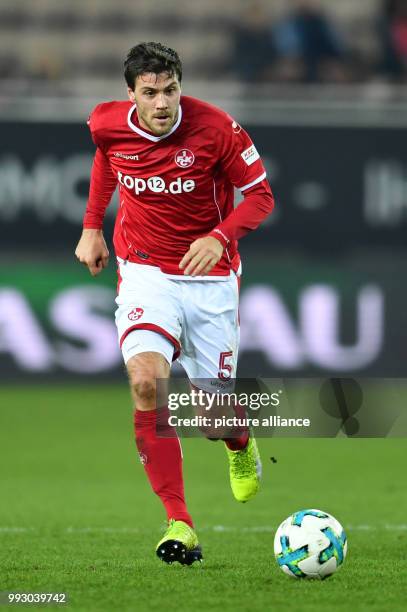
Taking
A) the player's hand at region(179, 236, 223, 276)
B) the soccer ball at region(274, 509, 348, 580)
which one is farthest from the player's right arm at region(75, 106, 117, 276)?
the soccer ball at region(274, 509, 348, 580)

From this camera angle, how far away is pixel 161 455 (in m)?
5.84

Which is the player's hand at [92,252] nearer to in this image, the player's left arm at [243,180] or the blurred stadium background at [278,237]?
the player's left arm at [243,180]

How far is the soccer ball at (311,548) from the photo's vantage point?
5.26 meters

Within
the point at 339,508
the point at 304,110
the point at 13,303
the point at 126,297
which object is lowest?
the point at 13,303

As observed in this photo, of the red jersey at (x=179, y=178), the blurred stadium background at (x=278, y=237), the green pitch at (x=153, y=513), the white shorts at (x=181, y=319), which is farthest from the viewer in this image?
the blurred stadium background at (x=278, y=237)

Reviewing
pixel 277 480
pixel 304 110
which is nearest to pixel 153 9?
pixel 304 110

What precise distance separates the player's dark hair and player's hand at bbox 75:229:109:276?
2.81 feet

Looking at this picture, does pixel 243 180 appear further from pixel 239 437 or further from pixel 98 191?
pixel 239 437

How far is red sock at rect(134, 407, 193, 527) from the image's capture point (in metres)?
5.81

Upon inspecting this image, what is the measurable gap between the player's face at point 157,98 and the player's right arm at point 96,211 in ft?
1.32

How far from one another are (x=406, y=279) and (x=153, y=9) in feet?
17.2

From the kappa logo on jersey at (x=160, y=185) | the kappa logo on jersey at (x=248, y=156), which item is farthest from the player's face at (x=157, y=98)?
the kappa logo on jersey at (x=248, y=156)

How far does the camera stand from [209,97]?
495 inches

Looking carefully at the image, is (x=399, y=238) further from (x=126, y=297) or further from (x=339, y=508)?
(x=126, y=297)
